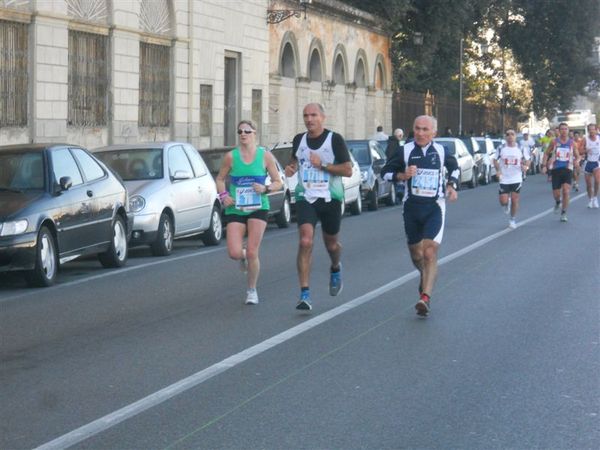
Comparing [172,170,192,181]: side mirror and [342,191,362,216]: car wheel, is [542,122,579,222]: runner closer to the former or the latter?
[342,191,362,216]: car wheel

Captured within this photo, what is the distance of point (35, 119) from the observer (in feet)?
84.6

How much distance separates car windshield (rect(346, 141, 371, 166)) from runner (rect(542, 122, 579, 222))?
204 inches

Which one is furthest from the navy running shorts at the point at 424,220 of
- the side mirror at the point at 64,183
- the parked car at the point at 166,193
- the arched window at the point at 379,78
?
the arched window at the point at 379,78

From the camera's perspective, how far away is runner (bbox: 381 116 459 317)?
11352 millimetres

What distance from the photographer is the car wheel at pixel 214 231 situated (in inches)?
759

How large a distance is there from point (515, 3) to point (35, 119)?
150 ft

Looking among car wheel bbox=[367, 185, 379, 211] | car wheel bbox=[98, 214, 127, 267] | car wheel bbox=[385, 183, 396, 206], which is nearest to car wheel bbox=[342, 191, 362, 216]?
car wheel bbox=[367, 185, 379, 211]

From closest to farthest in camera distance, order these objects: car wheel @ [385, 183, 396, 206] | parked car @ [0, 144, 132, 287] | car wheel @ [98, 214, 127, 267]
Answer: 1. parked car @ [0, 144, 132, 287]
2. car wheel @ [98, 214, 127, 267]
3. car wheel @ [385, 183, 396, 206]

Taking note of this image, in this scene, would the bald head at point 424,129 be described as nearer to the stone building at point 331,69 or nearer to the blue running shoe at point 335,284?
the blue running shoe at point 335,284

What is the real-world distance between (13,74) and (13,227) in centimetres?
1241

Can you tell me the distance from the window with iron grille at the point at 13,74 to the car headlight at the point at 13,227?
1169 cm

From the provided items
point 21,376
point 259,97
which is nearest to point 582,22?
Result: point 259,97

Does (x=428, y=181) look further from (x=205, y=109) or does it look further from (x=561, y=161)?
(x=205, y=109)

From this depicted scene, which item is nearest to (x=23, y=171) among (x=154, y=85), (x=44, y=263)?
(x=44, y=263)
